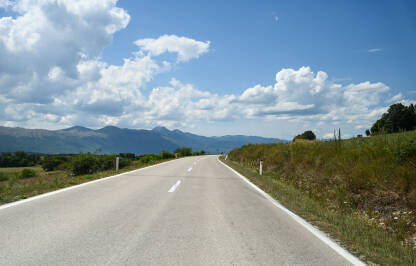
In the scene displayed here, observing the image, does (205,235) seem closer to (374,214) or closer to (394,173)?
(374,214)

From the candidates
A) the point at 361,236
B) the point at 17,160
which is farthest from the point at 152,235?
the point at 17,160

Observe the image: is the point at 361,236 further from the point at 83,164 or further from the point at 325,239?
the point at 83,164

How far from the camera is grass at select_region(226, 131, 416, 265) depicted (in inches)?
165

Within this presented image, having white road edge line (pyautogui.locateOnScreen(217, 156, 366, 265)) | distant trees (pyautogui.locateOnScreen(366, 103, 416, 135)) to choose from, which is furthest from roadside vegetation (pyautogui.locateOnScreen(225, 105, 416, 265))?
distant trees (pyautogui.locateOnScreen(366, 103, 416, 135))

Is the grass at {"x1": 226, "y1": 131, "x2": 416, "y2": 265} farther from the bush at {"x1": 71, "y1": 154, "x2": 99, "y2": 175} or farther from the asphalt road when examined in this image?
the bush at {"x1": 71, "y1": 154, "x2": 99, "y2": 175}

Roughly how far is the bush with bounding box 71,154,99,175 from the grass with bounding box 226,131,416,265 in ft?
53.1

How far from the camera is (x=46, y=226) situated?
4.32m

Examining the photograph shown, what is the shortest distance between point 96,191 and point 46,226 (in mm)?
3854

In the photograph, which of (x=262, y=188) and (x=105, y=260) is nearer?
(x=105, y=260)

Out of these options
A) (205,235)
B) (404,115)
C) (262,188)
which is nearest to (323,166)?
(262,188)

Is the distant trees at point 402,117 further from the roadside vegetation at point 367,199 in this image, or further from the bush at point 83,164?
the bush at point 83,164

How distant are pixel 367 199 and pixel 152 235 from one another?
6421 mm

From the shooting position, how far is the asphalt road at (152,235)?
3180 mm

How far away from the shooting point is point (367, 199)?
7477 mm
